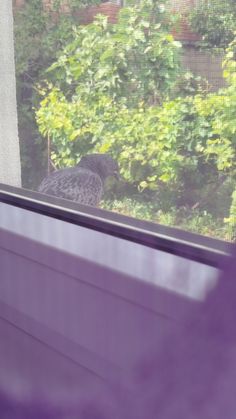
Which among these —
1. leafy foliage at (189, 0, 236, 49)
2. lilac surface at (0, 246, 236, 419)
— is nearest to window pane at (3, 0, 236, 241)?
leafy foliage at (189, 0, 236, 49)

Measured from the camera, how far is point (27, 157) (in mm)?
1573

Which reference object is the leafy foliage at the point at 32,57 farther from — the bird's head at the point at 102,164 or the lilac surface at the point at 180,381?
the lilac surface at the point at 180,381

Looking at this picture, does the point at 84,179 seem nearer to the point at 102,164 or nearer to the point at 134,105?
the point at 102,164

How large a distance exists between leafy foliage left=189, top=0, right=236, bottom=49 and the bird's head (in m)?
0.39

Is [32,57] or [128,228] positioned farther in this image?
[32,57]

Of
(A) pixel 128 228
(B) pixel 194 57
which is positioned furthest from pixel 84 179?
(B) pixel 194 57

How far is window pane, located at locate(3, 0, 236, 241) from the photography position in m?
0.97

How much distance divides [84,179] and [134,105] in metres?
0.27

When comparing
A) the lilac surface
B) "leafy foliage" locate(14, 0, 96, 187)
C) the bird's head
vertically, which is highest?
"leafy foliage" locate(14, 0, 96, 187)

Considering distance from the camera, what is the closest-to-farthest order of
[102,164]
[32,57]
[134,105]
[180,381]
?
[180,381]
[134,105]
[102,164]
[32,57]

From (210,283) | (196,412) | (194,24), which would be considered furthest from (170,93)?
(196,412)

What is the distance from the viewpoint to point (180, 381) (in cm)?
89

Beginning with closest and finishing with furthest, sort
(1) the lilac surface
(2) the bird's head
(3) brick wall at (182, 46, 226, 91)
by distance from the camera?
(1) the lilac surface, (3) brick wall at (182, 46, 226, 91), (2) the bird's head

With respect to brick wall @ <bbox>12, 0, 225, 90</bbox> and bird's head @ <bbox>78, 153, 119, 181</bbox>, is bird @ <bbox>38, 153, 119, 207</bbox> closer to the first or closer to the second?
bird's head @ <bbox>78, 153, 119, 181</bbox>
